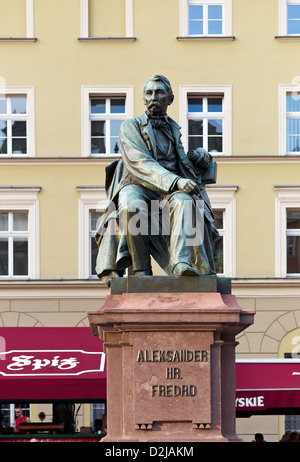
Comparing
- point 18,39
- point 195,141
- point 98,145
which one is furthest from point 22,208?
point 195,141

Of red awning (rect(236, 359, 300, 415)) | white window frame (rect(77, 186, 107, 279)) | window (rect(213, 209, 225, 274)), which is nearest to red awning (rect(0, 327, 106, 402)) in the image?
red awning (rect(236, 359, 300, 415))

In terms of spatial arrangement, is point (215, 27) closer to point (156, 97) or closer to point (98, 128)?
point (98, 128)

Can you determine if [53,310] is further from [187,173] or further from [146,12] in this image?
[187,173]

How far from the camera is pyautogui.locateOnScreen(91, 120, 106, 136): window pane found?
25906 millimetres

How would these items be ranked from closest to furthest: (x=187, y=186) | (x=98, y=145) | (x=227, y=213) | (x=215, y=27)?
1. (x=187, y=186)
2. (x=227, y=213)
3. (x=98, y=145)
4. (x=215, y=27)

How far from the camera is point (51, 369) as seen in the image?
19.3 meters

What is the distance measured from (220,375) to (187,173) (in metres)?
1.81

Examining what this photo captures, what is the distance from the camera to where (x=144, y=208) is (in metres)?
9.62

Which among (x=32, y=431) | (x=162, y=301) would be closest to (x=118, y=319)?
(x=162, y=301)

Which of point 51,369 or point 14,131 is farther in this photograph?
point 14,131

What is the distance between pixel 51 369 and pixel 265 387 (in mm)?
3310

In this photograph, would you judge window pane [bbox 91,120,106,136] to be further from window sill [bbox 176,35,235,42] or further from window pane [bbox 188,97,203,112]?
window sill [bbox 176,35,235,42]

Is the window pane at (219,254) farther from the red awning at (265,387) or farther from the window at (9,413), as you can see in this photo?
the red awning at (265,387)

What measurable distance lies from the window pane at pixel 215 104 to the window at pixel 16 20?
3.71 meters
